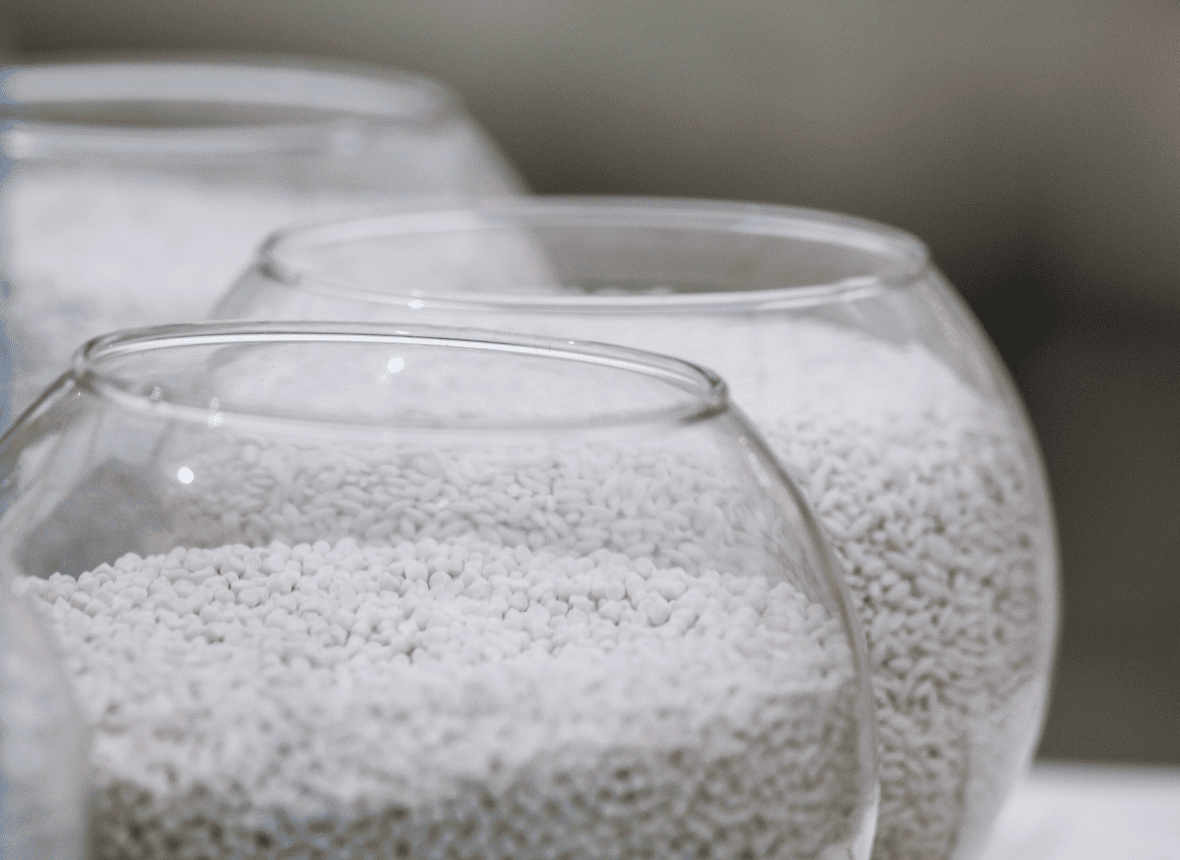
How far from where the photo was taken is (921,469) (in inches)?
15.5

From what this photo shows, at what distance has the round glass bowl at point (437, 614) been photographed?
25 centimetres

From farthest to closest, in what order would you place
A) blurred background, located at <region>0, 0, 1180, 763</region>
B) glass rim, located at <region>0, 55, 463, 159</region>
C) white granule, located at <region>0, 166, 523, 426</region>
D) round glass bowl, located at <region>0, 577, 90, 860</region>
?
blurred background, located at <region>0, 0, 1180, 763</region>, glass rim, located at <region>0, 55, 463, 159</region>, white granule, located at <region>0, 166, 523, 426</region>, round glass bowl, located at <region>0, 577, 90, 860</region>

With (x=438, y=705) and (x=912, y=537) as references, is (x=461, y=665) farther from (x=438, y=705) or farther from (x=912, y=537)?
(x=912, y=537)

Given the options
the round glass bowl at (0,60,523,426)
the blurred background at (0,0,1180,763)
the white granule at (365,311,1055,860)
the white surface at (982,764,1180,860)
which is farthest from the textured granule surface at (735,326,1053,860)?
the blurred background at (0,0,1180,763)

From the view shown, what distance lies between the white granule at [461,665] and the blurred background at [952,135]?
133 centimetres

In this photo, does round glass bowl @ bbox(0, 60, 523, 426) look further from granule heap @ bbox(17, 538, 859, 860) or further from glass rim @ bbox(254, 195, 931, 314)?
granule heap @ bbox(17, 538, 859, 860)

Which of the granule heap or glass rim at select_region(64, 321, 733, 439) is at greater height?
glass rim at select_region(64, 321, 733, 439)

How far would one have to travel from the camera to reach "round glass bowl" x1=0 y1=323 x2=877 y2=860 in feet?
0.81

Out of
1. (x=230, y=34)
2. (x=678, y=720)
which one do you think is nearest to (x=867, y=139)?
(x=230, y=34)

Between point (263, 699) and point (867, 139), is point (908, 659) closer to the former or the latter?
point (263, 699)

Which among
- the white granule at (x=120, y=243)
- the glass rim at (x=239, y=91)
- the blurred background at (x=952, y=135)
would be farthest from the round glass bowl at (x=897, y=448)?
the blurred background at (x=952, y=135)

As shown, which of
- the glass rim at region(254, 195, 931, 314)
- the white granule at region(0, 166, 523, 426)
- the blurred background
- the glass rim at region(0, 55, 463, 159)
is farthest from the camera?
the blurred background

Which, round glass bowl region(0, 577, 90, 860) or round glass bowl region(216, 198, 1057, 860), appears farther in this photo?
round glass bowl region(216, 198, 1057, 860)

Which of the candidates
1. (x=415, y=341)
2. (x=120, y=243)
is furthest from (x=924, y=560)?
(x=120, y=243)
